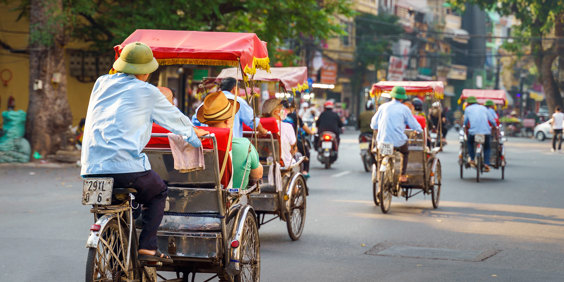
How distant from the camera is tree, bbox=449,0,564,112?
4388 centimetres

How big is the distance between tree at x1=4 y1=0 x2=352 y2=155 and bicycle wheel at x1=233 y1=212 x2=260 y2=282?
48.7 ft

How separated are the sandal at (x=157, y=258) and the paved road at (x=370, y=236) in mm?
1748

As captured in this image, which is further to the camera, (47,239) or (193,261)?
(47,239)

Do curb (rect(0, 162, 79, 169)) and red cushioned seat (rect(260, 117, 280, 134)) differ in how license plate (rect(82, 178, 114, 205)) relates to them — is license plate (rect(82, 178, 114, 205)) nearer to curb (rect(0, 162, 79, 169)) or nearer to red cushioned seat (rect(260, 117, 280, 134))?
red cushioned seat (rect(260, 117, 280, 134))

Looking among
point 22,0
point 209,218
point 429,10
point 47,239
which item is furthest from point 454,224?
point 429,10

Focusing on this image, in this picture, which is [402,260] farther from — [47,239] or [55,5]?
[55,5]

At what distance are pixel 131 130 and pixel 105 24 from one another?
19016 mm

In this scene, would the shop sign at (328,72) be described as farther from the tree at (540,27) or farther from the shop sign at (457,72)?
the shop sign at (457,72)

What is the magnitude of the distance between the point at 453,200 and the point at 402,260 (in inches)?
234

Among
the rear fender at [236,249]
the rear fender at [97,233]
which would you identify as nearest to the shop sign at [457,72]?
the rear fender at [236,249]

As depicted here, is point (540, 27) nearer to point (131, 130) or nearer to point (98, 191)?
point (131, 130)

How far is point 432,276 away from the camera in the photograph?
23.4 feet

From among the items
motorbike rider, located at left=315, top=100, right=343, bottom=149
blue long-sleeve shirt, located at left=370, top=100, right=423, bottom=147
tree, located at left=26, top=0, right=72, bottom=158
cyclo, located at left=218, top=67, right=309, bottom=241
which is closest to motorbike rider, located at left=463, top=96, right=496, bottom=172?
motorbike rider, located at left=315, top=100, right=343, bottom=149

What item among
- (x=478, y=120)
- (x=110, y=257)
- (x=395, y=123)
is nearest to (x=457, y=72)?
(x=478, y=120)
